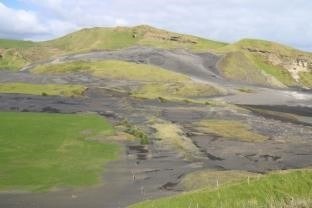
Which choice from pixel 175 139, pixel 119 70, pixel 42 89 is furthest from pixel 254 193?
pixel 119 70

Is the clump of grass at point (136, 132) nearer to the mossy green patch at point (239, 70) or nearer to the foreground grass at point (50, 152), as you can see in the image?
the foreground grass at point (50, 152)

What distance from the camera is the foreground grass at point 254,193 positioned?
80.3ft

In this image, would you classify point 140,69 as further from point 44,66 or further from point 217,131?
point 217,131

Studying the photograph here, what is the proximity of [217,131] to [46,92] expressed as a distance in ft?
176

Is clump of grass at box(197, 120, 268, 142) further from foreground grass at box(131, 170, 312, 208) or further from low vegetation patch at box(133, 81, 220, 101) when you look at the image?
foreground grass at box(131, 170, 312, 208)

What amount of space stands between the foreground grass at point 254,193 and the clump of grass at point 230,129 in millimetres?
48528

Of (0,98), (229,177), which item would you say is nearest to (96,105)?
(0,98)

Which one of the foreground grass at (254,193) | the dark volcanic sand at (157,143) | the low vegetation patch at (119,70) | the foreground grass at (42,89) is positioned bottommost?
the dark volcanic sand at (157,143)

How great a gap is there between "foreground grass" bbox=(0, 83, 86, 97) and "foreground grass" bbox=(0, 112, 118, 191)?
4608 centimetres

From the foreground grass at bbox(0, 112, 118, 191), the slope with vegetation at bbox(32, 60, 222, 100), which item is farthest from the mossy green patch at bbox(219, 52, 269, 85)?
the foreground grass at bbox(0, 112, 118, 191)

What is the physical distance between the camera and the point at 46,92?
123m

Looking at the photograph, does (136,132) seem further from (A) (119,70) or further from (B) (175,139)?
(A) (119,70)

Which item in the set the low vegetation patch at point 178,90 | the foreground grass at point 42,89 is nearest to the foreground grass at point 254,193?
the foreground grass at point 42,89

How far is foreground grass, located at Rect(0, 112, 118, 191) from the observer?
46625mm
